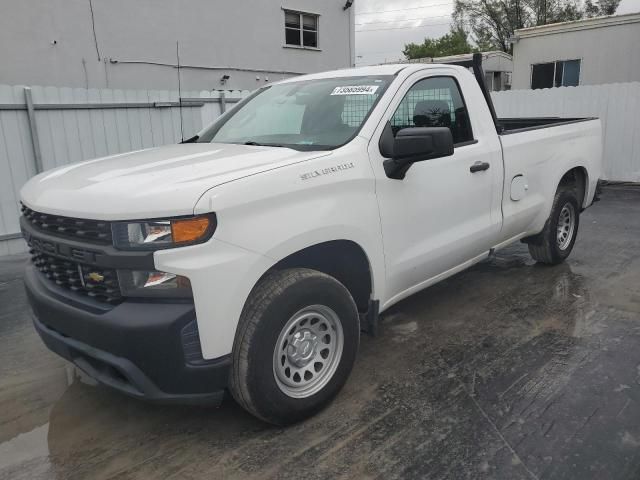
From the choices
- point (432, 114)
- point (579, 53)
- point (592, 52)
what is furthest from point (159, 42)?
point (592, 52)

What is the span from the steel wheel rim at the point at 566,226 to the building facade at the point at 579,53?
50.3ft

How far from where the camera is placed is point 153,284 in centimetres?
246

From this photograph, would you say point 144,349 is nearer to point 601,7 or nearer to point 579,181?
point 579,181

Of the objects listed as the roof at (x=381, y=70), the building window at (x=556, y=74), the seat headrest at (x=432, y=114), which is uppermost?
the building window at (x=556, y=74)

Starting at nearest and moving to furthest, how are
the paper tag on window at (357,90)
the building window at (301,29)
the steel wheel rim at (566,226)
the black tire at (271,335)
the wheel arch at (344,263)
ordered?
the black tire at (271,335), the wheel arch at (344,263), the paper tag on window at (357,90), the steel wheel rim at (566,226), the building window at (301,29)

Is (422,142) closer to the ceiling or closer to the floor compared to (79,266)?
closer to the ceiling

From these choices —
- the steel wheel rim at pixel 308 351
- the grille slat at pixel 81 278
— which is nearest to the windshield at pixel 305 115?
the steel wheel rim at pixel 308 351

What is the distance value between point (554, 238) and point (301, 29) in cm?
1435

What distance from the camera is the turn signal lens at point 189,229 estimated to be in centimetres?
244

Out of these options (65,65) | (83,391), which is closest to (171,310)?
(83,391)

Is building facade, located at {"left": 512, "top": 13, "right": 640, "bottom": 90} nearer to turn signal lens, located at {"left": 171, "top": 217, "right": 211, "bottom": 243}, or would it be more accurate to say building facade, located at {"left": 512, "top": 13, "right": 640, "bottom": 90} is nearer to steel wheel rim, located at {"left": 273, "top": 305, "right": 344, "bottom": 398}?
steel wheel rim, located at {"left": 273, "top": 305, "right": 344, "bottom": 398}

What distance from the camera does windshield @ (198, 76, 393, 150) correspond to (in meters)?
3.44

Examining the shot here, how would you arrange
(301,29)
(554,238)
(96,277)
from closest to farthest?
1. (96,277)
2. (554,238)
3. (301,29)

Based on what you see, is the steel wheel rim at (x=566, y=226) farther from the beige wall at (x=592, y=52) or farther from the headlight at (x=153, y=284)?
the beige wall at (x=592, y=52)
